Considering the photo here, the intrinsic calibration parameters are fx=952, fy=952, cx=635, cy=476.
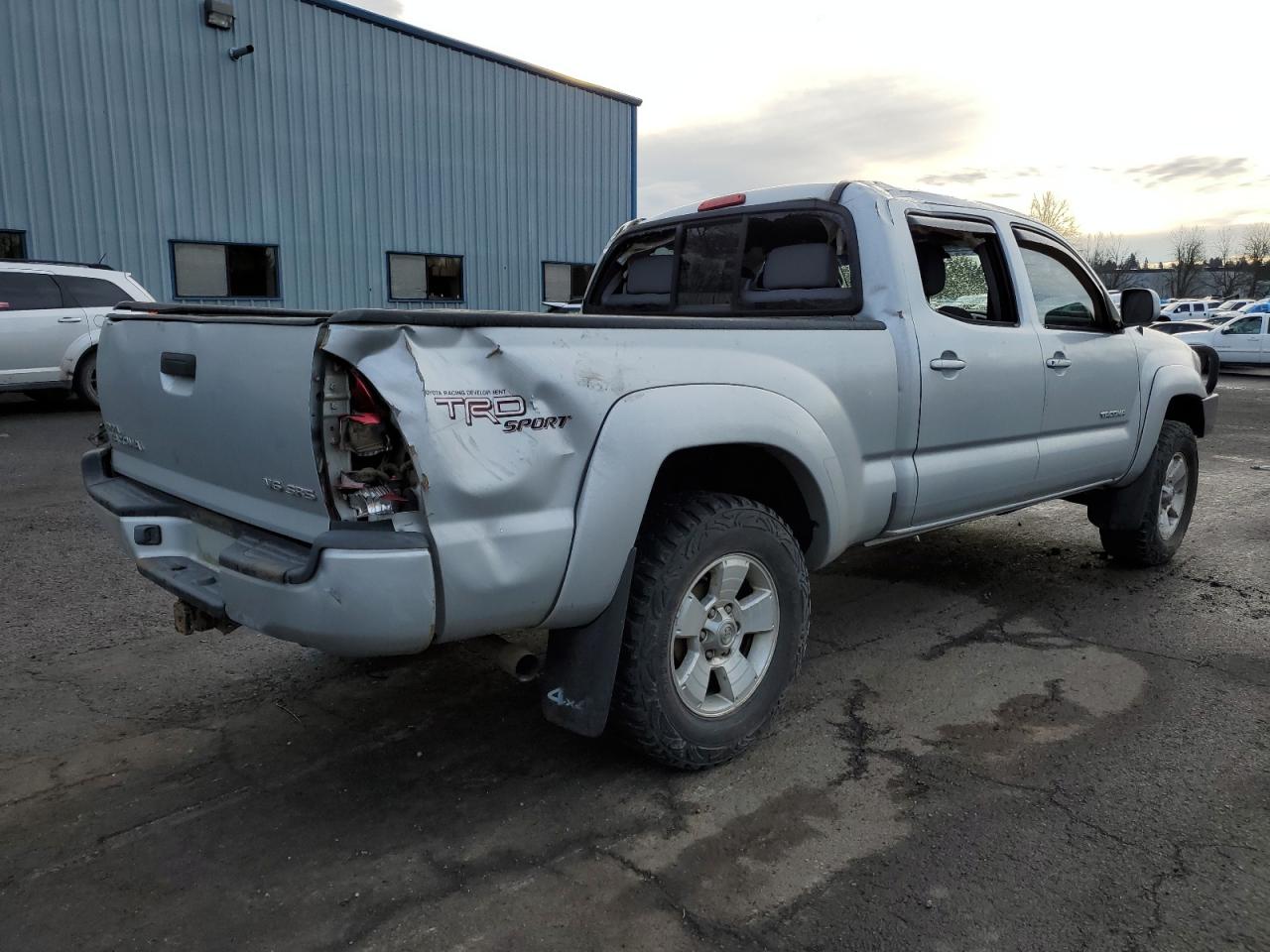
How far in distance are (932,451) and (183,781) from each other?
3.02 m

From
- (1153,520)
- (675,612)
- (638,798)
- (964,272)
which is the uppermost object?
(964,272)

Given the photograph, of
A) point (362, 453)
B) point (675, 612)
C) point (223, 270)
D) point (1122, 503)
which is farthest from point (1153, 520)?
point (223, 270)

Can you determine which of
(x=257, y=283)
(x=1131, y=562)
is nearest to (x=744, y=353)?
(x=1131, y=562)

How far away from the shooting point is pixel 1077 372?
4.66 m

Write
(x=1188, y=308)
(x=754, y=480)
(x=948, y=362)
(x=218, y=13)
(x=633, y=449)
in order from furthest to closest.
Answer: (x=1188, y=308)
(x=218, y=13)
(x=948, y=362)
(x=754, y=480)
(x=633, y=449)

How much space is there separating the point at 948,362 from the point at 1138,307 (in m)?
1.75

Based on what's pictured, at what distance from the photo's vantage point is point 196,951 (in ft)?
7.47

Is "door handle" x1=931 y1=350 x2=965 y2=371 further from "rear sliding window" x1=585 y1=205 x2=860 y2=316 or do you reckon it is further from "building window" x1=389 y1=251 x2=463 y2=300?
"building window" x1=389 y1=251 x2=463 y2=300

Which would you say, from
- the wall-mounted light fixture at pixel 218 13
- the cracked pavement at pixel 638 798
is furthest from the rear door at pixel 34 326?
the cracked pavement at pixel 638 798

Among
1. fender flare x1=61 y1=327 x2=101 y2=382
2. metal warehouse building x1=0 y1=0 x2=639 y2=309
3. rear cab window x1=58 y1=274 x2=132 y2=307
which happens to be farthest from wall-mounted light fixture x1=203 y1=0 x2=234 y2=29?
fender flare x1=61 y1=327 x2=101 y2=382

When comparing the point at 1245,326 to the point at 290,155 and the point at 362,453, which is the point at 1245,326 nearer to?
the point at 290,155

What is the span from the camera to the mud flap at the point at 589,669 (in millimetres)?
2803

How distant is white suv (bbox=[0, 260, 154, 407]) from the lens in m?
11.5

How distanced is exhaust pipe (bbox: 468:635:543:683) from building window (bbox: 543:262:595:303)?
18225 mm
